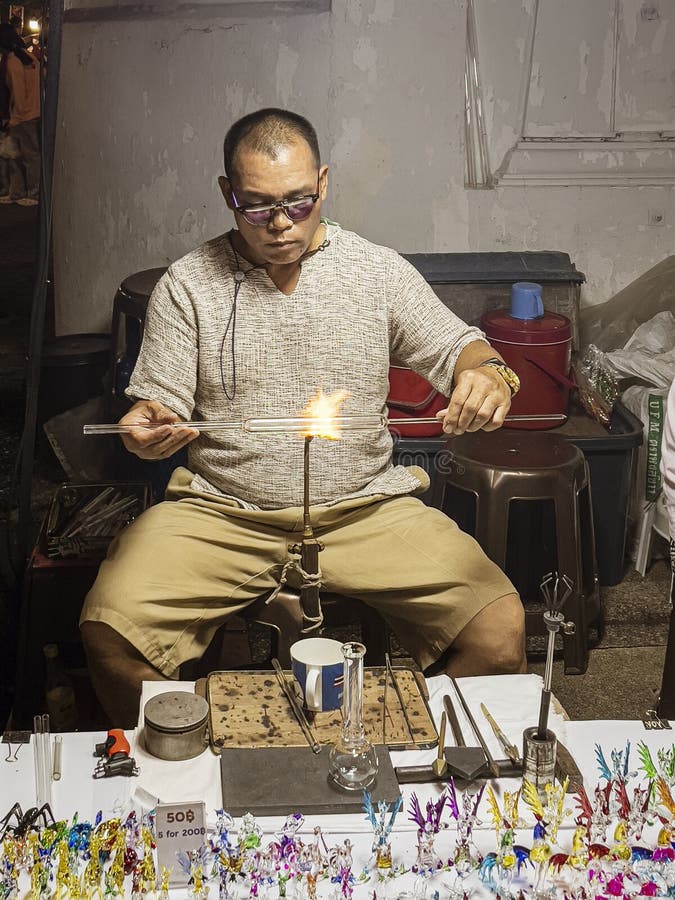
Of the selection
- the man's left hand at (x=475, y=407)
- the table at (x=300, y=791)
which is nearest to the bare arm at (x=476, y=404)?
the man's left hand at (x=475, y=407)

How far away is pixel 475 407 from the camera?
3.02 metres

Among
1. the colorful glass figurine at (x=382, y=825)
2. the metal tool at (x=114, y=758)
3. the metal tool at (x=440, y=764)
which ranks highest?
the metal tool at (x=440, y=764)

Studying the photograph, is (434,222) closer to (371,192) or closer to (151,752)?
(371,192)

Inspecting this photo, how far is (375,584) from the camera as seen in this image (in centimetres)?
329

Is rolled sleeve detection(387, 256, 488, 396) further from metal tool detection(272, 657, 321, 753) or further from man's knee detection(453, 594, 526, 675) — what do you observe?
metal tool detection(272, 657, 321, 753)

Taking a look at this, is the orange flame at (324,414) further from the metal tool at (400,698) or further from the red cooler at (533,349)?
the red cooler at (533,349)

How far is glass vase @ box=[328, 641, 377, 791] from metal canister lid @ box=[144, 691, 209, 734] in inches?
11.8

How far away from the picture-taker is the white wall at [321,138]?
4867 mm

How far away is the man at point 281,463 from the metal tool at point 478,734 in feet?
1.99

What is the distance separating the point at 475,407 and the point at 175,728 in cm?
119

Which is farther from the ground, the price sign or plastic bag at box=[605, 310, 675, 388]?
plastic bag at box=[605, 310, 675, 388]

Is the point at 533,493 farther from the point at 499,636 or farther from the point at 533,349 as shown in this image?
the point at 499,636

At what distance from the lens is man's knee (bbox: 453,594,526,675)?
322 centimetres

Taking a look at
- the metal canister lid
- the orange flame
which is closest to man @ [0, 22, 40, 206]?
the orange flame
